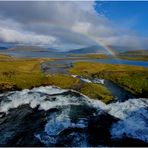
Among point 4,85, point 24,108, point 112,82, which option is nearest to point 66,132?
point 24,108

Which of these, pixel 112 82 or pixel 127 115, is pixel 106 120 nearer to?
pixel 127 115

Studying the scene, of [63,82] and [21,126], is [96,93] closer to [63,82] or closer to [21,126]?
[63,82]

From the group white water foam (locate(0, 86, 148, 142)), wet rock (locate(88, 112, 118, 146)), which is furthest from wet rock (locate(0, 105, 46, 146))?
wet rock (locate(88, 112, 118, 146))

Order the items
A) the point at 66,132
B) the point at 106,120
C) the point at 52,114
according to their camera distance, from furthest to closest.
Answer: the point at 52,114, the point at 106,120, the point at 66,132

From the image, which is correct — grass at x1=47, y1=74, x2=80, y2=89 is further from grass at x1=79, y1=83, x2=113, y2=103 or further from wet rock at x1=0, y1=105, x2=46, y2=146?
wet rock at x1=0, y1=105, x2=46, y2=146

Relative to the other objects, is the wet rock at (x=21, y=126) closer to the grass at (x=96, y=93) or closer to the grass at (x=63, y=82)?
the grass at (x=96, y=93)

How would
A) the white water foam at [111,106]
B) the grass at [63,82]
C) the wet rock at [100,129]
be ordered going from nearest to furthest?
1. the wet rock at [100,129]
2. the white water foam at [111,106]
3. the grass at [63,82]

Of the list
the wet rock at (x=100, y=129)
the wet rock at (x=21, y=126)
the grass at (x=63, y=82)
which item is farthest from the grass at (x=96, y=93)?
the wet rock at (x=21, y=126)

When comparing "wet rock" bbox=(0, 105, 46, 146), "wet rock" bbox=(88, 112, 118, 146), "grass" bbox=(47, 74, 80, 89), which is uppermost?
"wet rock" bbox=(88, 112, 118, 146)

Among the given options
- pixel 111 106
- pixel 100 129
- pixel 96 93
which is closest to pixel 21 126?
pixel 100 129

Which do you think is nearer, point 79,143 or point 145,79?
point 79,143

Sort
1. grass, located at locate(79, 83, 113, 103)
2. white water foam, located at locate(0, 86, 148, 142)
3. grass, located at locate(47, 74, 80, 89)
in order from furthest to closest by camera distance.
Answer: grass, located at locate(47, 74, 80, 89)
grass, located at locate(79, 83, 113, 103)
white water foam, located at locate(0, 86, 148, 142)
